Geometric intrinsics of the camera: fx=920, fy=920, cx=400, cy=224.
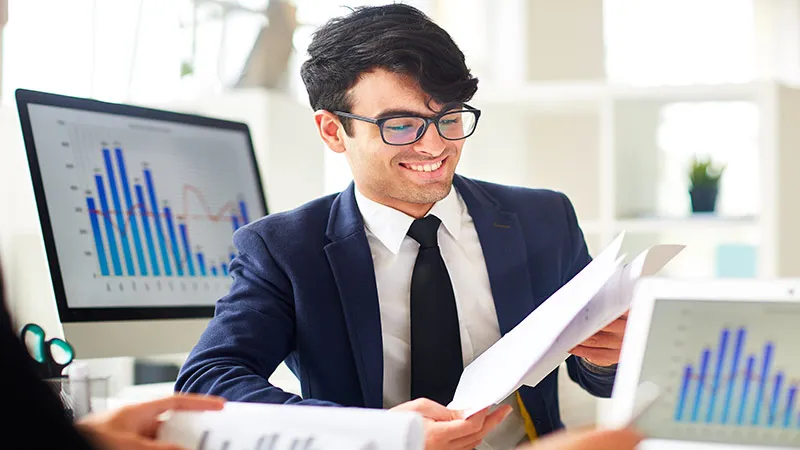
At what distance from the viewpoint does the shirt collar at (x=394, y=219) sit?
1664mm

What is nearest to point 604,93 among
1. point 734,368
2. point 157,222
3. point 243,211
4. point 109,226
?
point 243,211

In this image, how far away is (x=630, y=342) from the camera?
3.02ft

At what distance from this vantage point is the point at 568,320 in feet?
3.47

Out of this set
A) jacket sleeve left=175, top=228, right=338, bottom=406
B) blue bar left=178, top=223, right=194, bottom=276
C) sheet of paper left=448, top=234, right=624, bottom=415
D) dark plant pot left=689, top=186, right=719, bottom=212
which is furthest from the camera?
dark plant pot left=689, top=186, right=719, bottom=212

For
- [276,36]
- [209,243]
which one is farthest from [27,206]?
[209,243]

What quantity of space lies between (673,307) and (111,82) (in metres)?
2.94

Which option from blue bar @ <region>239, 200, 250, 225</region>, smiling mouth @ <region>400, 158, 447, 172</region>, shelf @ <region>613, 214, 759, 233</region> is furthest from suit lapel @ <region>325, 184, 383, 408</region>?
shelf @ <region>613, 214, 759, 233</region>

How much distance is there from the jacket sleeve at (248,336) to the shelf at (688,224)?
203 cm

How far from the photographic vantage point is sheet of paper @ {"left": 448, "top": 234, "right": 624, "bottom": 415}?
1081 millimetres

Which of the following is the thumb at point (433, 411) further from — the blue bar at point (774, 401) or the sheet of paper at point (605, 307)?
the blue bar at point (774, 401)

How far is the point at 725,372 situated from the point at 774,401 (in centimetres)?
5

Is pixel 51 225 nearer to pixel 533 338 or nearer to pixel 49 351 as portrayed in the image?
pixel 49 351

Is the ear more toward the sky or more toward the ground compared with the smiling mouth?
more toward the sky

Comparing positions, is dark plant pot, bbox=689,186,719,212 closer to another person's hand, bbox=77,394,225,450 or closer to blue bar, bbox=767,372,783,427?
blue bar, bbox=767,372,783,427
